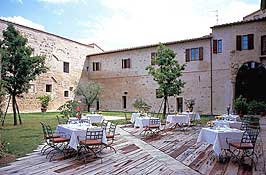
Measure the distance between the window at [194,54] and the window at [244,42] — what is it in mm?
3118

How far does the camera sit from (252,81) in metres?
18.9

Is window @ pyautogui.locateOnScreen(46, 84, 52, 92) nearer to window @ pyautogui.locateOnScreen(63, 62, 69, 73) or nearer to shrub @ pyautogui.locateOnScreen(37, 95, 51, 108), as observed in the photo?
shrub @ pyautogui.locateOnScreen(37, 95, 51, 108)

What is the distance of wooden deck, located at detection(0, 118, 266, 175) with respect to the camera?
5.06 m

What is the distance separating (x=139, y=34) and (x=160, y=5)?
17.8 m

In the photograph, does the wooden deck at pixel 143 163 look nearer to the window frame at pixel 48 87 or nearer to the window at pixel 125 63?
the window frame at pixel 48 87

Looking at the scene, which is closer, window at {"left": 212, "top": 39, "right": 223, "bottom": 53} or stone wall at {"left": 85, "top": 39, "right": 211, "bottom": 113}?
window at {"left": 212, "top": 39, "right": 223, "bottom": 53}

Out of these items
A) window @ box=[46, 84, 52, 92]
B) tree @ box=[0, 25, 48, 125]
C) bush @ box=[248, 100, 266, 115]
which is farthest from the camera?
window @ box=[46, 84, 52, 92]

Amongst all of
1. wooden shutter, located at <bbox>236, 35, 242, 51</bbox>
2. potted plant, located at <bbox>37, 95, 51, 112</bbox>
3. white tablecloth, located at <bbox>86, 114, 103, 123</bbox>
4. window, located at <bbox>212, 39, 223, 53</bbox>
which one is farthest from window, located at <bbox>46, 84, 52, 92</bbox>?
wooden shutter, located at <bbox>236, 35, 242, 51</bbox>

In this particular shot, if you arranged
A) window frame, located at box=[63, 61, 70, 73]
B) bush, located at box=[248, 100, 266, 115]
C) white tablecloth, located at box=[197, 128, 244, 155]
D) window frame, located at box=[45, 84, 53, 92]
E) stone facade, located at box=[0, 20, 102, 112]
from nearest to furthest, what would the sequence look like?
white tablecloth, located at box=[197, 128, 244, 155], bush, located at box=[248, 100, 266, 115], stone facade, located at box=[0, 20, 102, 112], window frame, located at box=[45, 84, 53, 92], window frame, located at box=[63, 61, 70, 73]

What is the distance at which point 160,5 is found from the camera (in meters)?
14.0

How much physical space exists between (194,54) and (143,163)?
1772 cm

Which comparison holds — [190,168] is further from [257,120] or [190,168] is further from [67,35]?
[67,35]

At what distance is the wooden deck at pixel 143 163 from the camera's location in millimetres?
5059

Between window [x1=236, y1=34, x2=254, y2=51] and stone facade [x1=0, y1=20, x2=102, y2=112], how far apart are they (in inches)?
670
